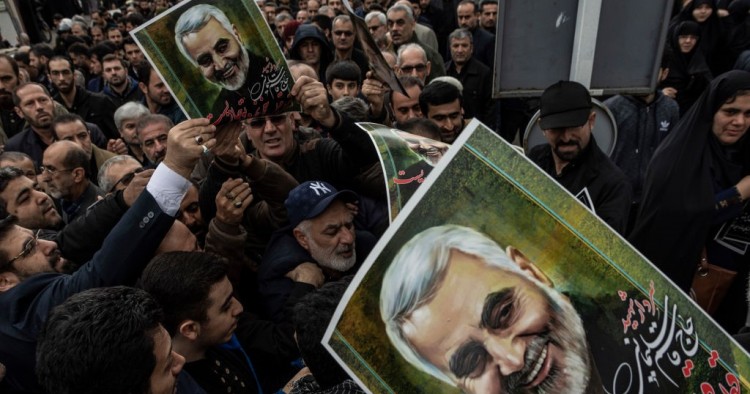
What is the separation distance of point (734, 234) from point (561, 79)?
1149 mm

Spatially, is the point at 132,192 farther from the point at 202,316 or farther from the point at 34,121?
the point at 34,121

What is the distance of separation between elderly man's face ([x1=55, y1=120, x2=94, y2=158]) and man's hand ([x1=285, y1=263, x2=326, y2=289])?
2774 millimetres

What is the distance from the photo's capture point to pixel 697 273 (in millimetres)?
2971

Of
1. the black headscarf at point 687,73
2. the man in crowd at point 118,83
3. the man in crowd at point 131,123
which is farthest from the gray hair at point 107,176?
the black headscarf at point 687,73

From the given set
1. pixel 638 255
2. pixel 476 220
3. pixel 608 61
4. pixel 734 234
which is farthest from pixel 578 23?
pixel 476 220

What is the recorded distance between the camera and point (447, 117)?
3822mm

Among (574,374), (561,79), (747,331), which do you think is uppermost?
(574,374)

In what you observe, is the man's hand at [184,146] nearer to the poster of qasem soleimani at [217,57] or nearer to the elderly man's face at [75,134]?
the poster of qasem soleimani at [217,57]

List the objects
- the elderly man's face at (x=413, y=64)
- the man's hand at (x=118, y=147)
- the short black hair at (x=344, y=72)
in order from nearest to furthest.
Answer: the short black hair at (x=344, y=72) → the man's hand at (x=118, y=147) → the elderly man's face at (x=413, y=64)

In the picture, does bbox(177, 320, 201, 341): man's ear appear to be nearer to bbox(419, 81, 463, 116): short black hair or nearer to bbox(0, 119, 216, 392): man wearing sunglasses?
bbox(0, 119, 216, 392): man wearing sunglasses

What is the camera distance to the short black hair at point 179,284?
1.90 metres

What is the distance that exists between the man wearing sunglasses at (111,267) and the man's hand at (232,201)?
1.77 ft

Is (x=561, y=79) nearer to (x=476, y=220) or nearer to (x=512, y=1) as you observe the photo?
(x=512, y=1)

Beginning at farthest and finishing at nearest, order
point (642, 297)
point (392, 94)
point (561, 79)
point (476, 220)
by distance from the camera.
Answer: point (392, 94) < point (561, 79) < point (642, 297) < point (476, 220)
